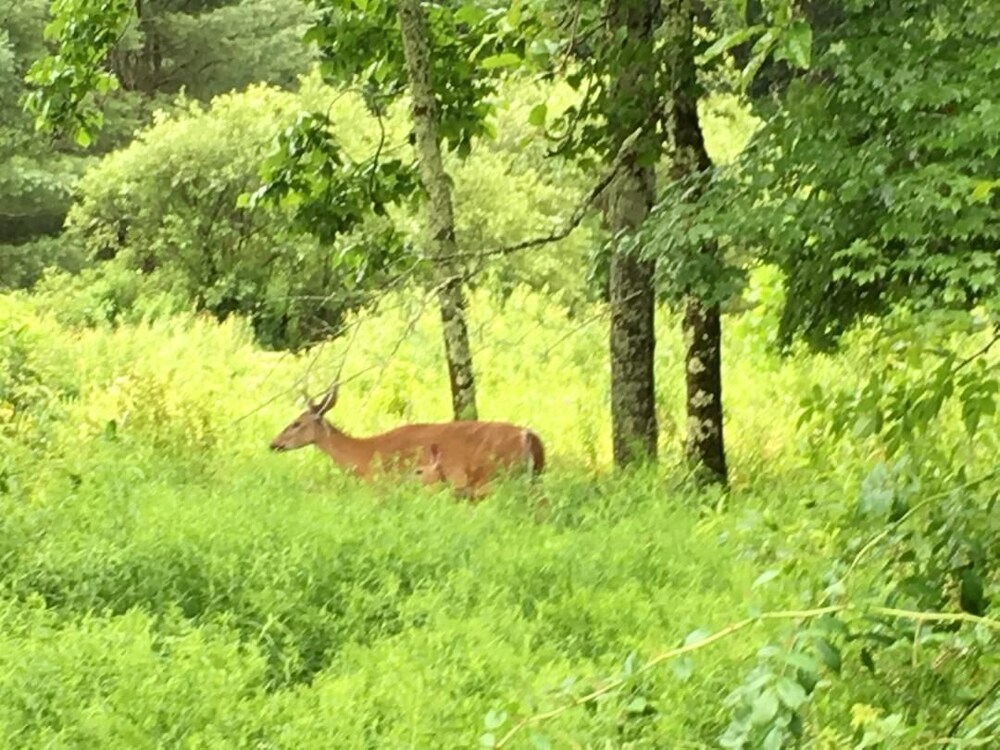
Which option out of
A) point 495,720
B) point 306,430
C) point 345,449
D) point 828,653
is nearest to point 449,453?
point 345,449

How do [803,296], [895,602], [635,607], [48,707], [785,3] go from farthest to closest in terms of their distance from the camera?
[803,296], [635,607], [48,707], [785,3], [895,602]

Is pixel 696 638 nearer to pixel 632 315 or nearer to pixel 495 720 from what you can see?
pixel 495 720

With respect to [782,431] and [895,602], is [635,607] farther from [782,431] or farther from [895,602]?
[782,431]

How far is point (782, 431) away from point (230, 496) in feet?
12.5

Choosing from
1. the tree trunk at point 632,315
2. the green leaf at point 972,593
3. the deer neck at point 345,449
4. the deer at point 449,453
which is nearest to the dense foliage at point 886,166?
the tree trunk at point 632,315

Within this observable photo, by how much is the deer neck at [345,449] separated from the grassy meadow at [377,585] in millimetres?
121

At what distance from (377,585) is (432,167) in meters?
3.06

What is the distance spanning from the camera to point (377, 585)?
4508 millimetres

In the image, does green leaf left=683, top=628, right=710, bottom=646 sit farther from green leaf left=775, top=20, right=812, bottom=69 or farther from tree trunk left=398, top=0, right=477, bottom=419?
tree trunk left=398, top=0, right=477, bottom=419

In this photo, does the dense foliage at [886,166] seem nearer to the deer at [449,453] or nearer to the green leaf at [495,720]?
the deer at [449,453]

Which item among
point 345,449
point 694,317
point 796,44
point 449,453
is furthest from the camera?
point 345,449

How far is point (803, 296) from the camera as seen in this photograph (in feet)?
18.0

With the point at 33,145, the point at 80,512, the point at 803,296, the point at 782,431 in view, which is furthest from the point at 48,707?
the point at 33,145

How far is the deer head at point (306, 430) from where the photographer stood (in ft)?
22.5
